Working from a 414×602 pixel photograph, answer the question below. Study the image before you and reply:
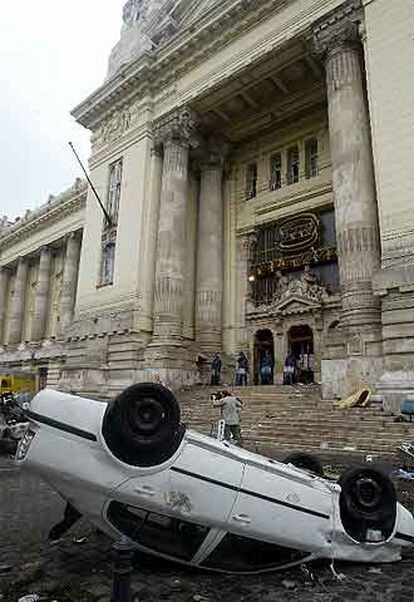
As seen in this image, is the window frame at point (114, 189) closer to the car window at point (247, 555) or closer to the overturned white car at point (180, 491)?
the overturned white car at point (180, 491)

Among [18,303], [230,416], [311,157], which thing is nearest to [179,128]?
[311,157]

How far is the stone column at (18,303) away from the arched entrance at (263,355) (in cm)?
2618

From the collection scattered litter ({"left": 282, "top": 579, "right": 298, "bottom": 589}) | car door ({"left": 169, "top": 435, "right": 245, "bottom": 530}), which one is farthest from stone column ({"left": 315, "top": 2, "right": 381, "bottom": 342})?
car door ({"left": 169, "top": 435, "right": 245, "bottom": 530})

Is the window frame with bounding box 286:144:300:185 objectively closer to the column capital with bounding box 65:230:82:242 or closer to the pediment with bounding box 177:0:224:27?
the pediment with bounding box 177:0:224:27

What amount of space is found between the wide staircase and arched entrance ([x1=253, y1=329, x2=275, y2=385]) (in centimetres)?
579

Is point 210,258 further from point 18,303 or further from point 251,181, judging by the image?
point 18,303

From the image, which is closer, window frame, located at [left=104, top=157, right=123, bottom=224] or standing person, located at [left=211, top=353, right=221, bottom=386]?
standing person, located at [left=211, top=353, right=221, bottom=386]

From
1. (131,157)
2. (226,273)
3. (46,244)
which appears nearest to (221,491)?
(226,273)

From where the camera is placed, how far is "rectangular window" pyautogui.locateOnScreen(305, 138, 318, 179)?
23.1 m

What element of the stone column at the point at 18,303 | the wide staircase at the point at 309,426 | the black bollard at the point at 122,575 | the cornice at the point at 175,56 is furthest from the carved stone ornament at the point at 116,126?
the black bollard at the point at 122,575

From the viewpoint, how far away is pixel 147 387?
3236 millimetres

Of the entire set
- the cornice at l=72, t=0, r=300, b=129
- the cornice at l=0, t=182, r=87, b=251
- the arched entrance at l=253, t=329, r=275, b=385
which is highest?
the cornice at l=72, t=0, r=300, b=129

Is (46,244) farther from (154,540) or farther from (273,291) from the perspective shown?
(154,540)

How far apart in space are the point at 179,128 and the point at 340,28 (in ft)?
29.0
